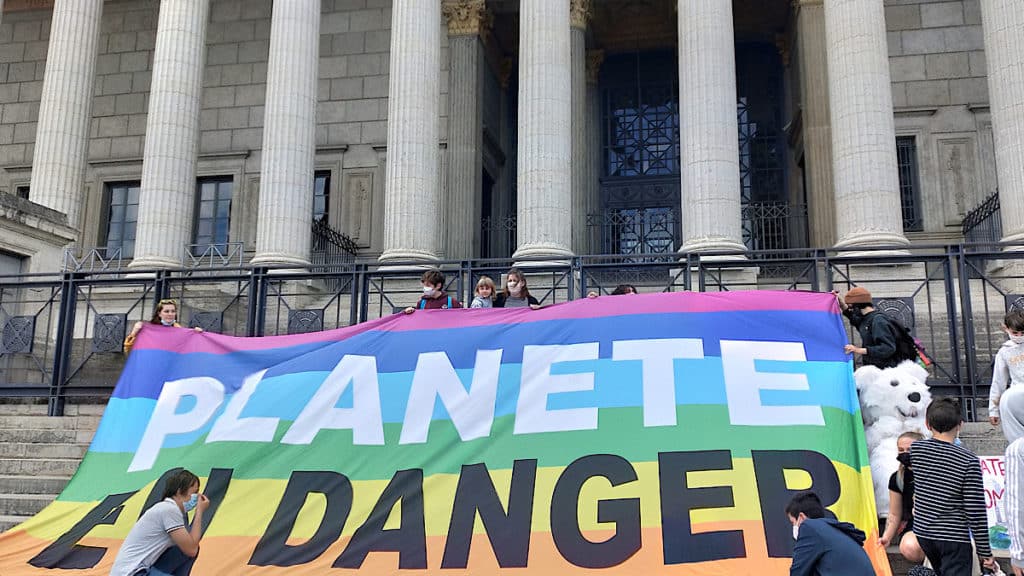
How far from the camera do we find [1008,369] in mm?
7801

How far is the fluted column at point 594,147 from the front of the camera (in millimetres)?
26769

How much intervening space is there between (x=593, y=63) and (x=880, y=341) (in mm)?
21740

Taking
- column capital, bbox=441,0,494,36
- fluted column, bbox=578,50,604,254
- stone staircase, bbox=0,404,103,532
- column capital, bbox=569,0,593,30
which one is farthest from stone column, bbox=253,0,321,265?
fluted column, bbox=578,50,604,254

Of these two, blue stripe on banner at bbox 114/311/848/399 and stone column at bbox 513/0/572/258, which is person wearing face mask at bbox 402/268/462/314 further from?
stone column at bbox 513/0/572/258

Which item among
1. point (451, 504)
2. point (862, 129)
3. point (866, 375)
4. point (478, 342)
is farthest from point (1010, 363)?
point (862, 129)

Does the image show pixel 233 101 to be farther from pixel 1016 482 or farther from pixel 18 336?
pixel 1016 482

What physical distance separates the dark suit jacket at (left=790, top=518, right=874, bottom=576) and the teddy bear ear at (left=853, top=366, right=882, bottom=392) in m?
3.47

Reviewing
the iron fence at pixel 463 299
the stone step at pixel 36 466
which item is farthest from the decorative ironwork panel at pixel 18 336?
the stone step at pixel 36 466

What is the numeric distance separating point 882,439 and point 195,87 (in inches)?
725

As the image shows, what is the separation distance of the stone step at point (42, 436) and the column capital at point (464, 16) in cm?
1801

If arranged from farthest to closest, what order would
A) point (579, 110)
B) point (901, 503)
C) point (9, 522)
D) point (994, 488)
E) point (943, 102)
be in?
point (579, 110) < point (943, 102) < point (9, 522) < point (994, 488) < point (901, 503)

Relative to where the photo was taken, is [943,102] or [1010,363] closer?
[1010,363]

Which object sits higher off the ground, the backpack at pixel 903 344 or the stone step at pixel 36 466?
the backpack at pixel 903 344

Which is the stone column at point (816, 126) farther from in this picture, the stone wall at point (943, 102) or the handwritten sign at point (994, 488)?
the handwritten sign at point (994, 488)
